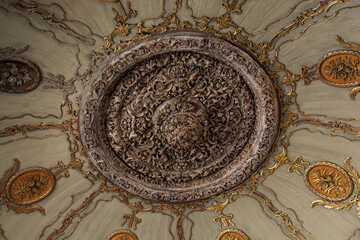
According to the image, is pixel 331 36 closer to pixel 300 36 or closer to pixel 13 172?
pixel 300 36

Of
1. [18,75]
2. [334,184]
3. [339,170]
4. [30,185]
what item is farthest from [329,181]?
[18,75]

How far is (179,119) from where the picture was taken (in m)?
5.72

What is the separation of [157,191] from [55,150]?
2.14 metres

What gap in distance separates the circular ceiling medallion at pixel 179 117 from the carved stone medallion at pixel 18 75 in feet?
3.10

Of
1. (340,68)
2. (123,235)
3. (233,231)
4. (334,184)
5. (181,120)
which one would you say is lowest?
(334,184)

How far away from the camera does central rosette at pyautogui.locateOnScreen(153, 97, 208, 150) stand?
570 cm

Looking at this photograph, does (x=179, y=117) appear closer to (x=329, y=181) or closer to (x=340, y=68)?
(x=340, y=68)

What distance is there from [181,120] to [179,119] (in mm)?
43

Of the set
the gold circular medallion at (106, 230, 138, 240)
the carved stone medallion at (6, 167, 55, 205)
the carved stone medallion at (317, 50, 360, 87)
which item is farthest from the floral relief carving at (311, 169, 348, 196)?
the carved stone medallion at (6, 167, 55, 205)

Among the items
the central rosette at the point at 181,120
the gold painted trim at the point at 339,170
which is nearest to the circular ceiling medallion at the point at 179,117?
the central rosette at the point at 181,120

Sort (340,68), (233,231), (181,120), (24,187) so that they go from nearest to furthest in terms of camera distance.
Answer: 1. (340,68)
2. (181,120)
3. (24,187)
4. (233,231)

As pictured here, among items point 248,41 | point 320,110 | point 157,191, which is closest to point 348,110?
point 320,110

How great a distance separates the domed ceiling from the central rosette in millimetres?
27

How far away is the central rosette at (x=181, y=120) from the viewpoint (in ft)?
18.7
